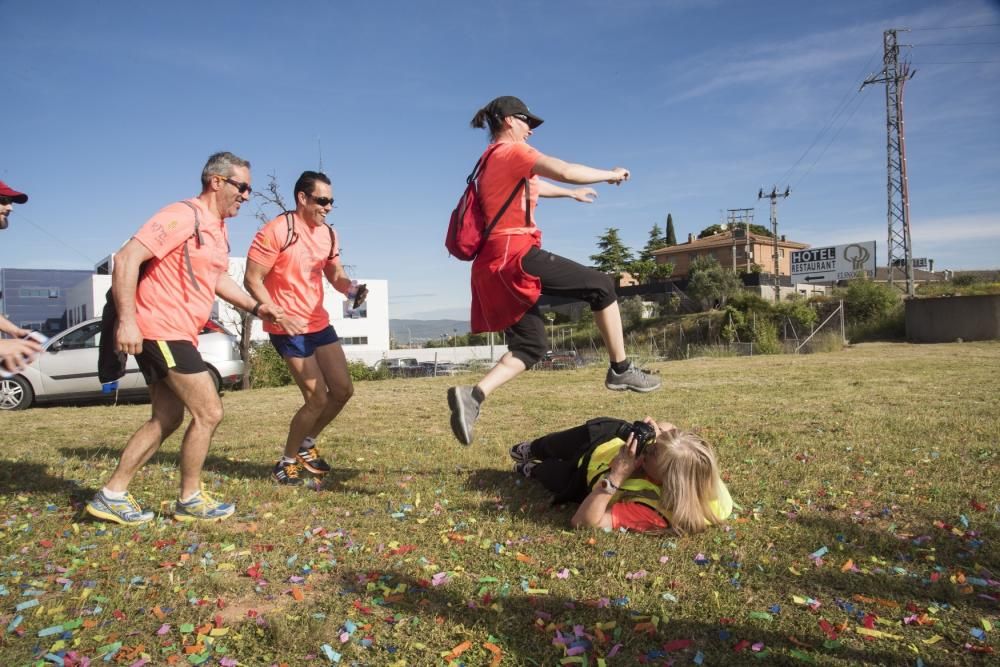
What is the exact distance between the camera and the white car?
1151cm

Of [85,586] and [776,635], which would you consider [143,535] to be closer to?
[85,586]

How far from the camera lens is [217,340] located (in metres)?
12.4

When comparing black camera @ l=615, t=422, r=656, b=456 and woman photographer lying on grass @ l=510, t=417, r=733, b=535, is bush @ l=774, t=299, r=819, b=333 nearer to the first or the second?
woman photographer lying on grass @ l=510, t=417, r=733, b=535

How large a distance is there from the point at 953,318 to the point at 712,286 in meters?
22.4

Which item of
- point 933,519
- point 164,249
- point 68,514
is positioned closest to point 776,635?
point 933,519


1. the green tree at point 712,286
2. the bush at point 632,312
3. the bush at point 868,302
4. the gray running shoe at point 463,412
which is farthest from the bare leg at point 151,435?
the green tree at point 712,286

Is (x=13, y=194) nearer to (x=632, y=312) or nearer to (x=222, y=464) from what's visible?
(x=222, y=464)

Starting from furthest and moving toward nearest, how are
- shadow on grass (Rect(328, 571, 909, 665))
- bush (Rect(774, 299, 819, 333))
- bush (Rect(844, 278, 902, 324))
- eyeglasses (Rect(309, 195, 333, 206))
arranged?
bush (Rect(844, 278, 902, 324)) → bush (Rect(774, 299, 819, 333)) → eyeglasses (Rect(309, 195, 333, 206)) → shadow on grass (Rect(328, 571, 909, 665))

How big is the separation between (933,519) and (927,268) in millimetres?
75980

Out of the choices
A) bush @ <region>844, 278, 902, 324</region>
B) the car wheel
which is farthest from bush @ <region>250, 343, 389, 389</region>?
bush @ <region>844, 278, 902, 324</region>

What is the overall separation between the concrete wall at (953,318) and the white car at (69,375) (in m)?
23.0

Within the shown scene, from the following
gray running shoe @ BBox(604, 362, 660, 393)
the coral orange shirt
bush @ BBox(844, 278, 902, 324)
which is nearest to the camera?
the coral orange shirt

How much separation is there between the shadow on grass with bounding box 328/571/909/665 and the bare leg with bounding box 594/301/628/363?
1.84 meters

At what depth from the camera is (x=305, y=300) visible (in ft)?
15.4
